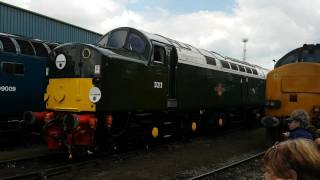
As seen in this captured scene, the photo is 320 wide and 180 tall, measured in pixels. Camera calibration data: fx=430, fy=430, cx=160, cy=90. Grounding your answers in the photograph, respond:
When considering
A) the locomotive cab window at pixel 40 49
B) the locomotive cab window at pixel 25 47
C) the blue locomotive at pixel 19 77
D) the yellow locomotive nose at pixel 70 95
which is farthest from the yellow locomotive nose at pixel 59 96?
the locomotive cab window at pixel 40 49

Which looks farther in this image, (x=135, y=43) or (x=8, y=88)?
(x=8, y=88)

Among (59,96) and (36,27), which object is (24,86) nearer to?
(59,96)

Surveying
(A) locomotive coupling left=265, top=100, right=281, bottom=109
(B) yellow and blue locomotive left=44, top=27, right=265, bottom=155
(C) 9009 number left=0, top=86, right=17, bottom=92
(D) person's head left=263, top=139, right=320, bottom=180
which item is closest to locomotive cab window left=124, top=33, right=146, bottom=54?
(B) yellow and blue locomotive left=44, top=27, right=265, bottom=155

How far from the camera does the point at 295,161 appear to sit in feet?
7.53

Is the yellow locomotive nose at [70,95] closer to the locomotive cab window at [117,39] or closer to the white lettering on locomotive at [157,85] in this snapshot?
the locomotive cab window at [117,39]

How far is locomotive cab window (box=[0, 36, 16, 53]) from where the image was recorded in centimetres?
1173

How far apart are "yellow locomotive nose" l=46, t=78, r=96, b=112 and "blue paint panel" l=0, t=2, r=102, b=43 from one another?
7829 millimetres

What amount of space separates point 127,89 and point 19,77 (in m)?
3.60

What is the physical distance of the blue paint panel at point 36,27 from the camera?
17453mm

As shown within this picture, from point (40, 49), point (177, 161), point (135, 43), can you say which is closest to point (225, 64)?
point (135, 43)

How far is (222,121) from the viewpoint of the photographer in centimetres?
1683

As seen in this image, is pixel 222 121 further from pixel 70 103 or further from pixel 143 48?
pixel 70 103

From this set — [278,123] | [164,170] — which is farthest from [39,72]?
[278,123]

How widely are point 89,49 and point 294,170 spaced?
8309 millimetres
